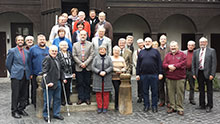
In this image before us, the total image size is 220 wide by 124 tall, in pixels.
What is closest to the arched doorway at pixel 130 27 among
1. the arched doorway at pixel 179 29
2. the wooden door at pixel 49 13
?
the arched doorway at pixel 179 29

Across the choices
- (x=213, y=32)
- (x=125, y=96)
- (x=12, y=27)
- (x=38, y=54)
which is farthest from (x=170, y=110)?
(x=213, y=32)

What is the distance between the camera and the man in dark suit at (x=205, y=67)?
741cm

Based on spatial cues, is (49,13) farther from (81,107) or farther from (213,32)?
(213,32)

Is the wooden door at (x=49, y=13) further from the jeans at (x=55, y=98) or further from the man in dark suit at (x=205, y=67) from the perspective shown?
the man in dark suit at (x=205, y=67)

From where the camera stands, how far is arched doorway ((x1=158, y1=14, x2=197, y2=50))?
677 inches

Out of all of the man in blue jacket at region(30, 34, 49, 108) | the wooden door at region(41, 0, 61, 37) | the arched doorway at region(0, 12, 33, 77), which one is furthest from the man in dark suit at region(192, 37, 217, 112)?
the arched doorway at region(0, 12, 33, 77)

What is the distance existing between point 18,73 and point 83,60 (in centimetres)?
176

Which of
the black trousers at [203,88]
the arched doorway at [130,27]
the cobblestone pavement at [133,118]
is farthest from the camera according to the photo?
the arched doorway at [130,27]

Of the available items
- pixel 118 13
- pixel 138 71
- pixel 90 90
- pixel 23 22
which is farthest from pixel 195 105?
pixel 23 22

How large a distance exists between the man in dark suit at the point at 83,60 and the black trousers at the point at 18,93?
1449 millimetres

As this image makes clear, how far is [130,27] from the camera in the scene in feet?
55.0

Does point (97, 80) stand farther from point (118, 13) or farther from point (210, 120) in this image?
point (118, 13)

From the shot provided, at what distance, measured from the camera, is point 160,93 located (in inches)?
324

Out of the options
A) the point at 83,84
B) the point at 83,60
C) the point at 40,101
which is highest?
the point at 83,60
